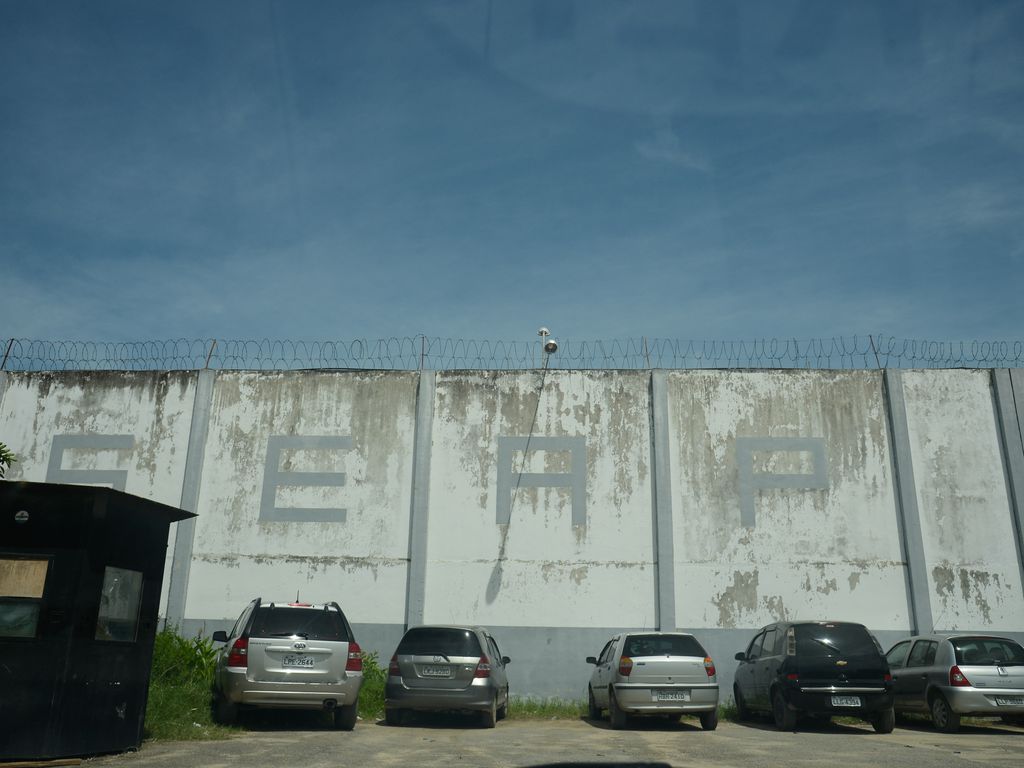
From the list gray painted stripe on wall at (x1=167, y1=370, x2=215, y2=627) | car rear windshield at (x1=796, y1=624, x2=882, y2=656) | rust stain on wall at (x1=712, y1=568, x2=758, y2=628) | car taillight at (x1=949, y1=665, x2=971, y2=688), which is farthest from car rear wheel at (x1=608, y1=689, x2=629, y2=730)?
gray painted stripe on wall at (x1=167, y1=370, x2=215, y2=627)

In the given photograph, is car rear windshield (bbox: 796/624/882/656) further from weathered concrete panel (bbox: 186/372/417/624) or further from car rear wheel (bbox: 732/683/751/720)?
weathered concrete panel (bbox: 186/372/417/624)

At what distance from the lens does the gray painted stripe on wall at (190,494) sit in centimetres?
1698

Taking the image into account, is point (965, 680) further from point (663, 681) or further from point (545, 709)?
point (545, 709)

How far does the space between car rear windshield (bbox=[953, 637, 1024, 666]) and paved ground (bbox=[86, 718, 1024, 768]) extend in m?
0.98

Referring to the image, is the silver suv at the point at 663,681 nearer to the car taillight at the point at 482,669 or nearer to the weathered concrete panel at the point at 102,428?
the car taillight at the point at 482,669

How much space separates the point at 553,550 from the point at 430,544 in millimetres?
2399

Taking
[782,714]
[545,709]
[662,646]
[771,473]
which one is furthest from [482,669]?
[771,473]

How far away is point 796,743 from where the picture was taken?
1098 cm

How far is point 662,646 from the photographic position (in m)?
13.1

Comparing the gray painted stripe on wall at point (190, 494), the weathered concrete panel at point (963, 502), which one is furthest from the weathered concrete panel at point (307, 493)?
the weathered concrete panel at point (963, 502)

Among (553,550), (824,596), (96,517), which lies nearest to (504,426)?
(553,550)

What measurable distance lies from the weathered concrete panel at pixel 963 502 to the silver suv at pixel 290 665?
11265 mm

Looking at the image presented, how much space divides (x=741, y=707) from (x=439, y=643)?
5542 mm

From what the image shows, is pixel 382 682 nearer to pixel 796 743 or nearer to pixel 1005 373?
pixel 796 743
